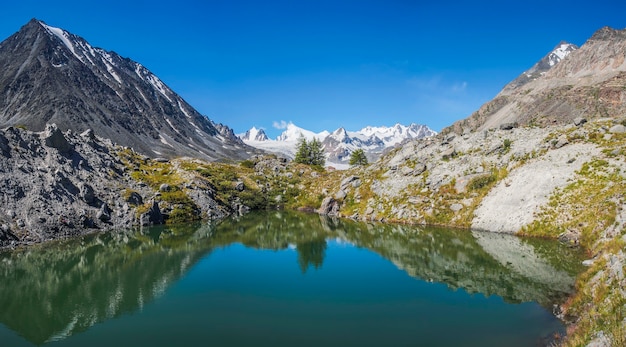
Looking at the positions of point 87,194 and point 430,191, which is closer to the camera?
point 87,194

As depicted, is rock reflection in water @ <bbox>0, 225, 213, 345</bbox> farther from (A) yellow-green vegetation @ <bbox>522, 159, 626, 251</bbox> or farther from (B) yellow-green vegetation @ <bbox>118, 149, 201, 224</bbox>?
(A) yellow-green vegetation @ <bbox>522, 159, 626, 251</bbox>

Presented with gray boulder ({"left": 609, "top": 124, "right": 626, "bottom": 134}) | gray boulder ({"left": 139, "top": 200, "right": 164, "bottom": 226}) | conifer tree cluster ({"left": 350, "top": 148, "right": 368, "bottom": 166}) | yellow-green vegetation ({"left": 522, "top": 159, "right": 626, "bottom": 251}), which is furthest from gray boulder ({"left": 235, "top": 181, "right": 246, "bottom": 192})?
gray boulder ({"left": 609, "top": 124, "right": 626, "bottom": 134})

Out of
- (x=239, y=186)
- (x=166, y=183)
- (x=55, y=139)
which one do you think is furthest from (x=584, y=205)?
(x=55, y=139)

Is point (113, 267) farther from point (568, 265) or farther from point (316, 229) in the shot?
point (568, 265)

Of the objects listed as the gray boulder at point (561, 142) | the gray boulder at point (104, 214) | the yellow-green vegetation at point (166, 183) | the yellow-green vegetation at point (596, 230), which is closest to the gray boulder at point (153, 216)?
the yellow-green vegetation at point (166, 183)

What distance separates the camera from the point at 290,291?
40.5 m

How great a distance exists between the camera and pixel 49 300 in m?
38.8

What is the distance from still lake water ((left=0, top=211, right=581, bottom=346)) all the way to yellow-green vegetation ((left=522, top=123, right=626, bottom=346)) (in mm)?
2728

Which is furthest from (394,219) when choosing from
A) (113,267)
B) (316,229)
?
(113,267)

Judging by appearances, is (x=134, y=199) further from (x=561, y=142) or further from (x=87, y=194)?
(x=561, y=142)

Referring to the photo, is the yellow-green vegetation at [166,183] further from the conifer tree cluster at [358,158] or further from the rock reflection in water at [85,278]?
the conifer tree cluster at [358,158]

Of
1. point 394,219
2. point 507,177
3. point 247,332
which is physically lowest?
point 247,332

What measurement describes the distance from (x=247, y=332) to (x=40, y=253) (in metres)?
46.7

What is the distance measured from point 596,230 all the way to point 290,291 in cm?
3862
